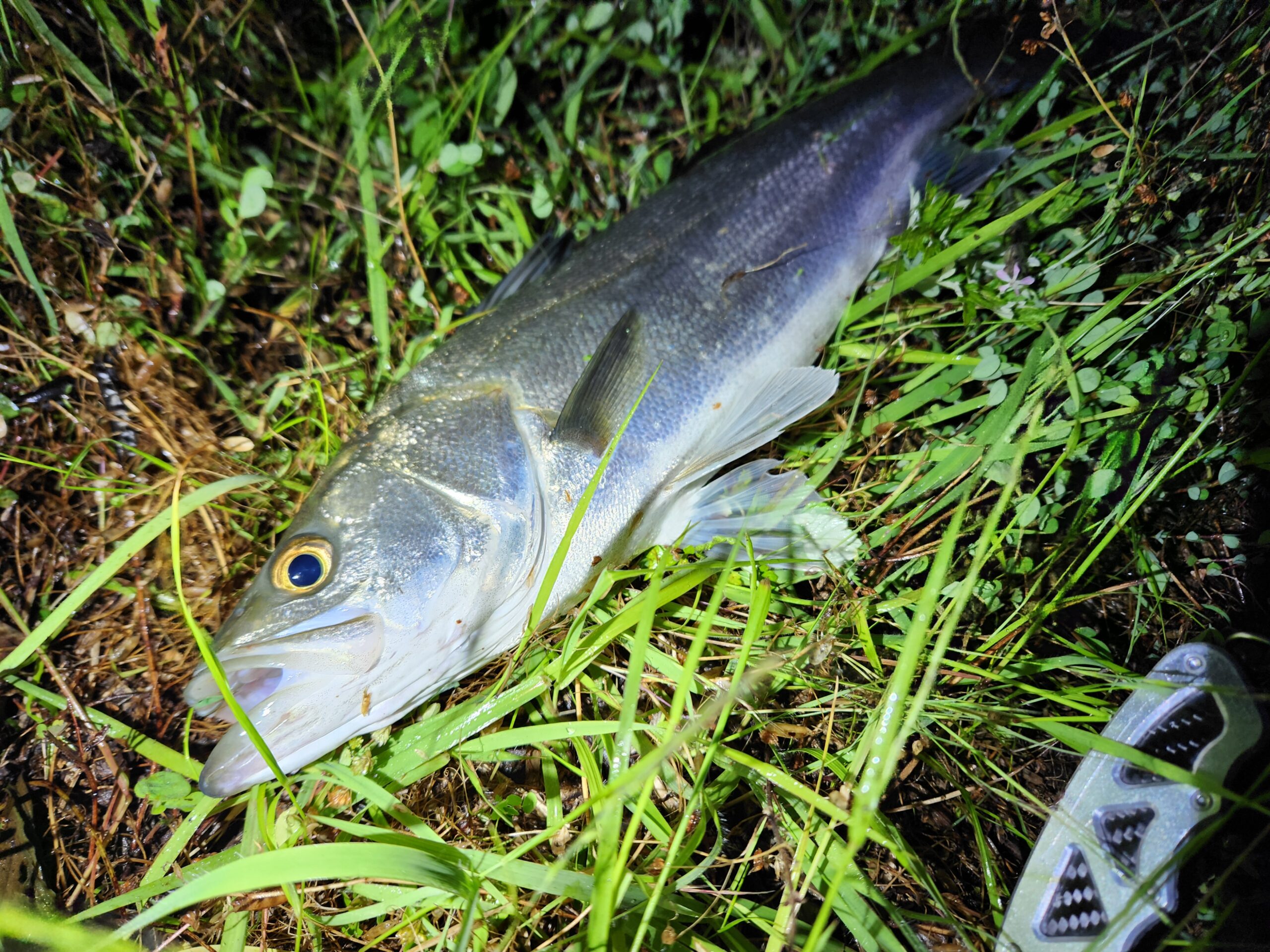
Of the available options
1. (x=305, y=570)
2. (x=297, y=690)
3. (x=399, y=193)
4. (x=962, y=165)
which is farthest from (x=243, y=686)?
(x=962, y=165)

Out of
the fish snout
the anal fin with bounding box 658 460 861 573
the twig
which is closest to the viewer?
the fish snout

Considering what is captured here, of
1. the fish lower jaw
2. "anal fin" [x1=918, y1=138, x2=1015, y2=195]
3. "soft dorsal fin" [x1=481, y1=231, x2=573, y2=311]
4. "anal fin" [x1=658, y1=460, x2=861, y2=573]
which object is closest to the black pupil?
the fish lower jaw

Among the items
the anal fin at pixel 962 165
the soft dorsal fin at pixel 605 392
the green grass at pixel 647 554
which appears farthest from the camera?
the anal fin at pixel 962 165

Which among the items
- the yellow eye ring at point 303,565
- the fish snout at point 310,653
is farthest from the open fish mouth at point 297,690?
the yellow eye ring at point 303,565

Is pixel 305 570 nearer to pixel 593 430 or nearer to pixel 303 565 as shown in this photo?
pixel 303 565

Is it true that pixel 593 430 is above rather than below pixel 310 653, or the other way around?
below

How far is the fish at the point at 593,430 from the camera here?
1691 millimetres

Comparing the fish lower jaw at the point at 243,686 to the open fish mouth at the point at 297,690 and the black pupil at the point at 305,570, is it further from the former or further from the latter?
the black pupil at the point at 305,570

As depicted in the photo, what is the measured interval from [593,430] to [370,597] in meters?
0.80

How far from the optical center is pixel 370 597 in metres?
1.69

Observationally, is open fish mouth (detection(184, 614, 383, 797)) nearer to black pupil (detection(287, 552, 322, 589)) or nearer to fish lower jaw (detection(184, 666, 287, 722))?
fish lower jaw (detection(184, 666, 287, 722))

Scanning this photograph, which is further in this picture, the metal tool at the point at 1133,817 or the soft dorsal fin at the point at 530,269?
the soft dorsal fin at the point at 530,269

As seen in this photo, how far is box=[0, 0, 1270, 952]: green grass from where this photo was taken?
5.91ft

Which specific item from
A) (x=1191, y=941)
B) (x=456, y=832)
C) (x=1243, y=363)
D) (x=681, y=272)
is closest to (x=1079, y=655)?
(x=1191, y=941)
